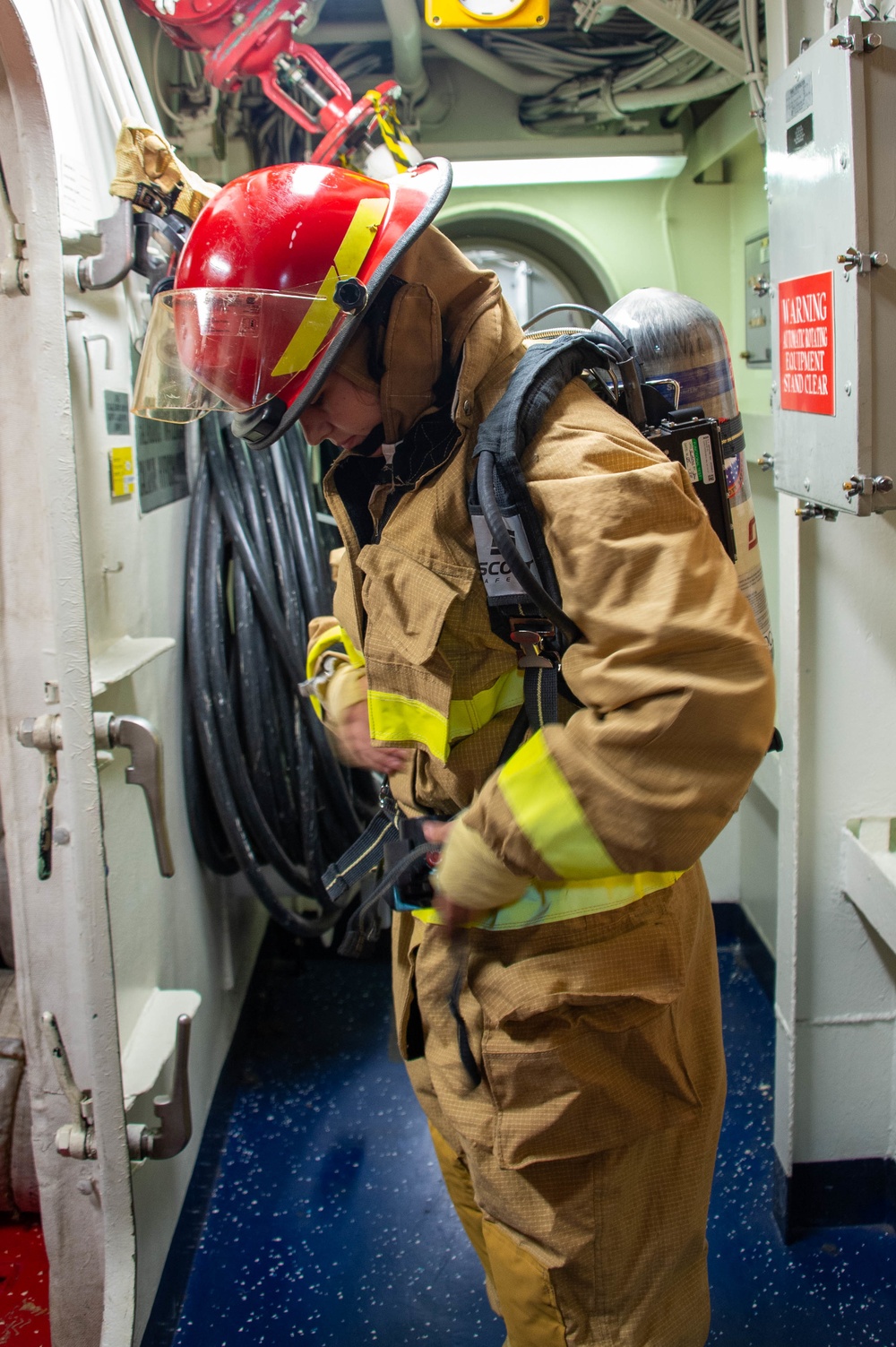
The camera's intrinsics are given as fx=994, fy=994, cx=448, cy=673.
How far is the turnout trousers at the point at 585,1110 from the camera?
1464 mm

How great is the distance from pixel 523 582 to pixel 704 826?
353 millimetres

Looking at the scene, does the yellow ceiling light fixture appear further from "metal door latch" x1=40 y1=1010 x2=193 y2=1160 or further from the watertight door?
"metal door latch" x1=40 y1=1010 x2=193 y2=1160

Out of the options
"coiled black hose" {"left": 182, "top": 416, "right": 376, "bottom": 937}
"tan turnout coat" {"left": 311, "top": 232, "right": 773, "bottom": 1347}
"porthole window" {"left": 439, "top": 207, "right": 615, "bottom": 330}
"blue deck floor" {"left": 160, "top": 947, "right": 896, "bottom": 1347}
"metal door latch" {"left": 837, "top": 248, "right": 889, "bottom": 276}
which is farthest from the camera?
"porthole window" {"left": 439, "top": 207, "right": 615, "bottom": 330}

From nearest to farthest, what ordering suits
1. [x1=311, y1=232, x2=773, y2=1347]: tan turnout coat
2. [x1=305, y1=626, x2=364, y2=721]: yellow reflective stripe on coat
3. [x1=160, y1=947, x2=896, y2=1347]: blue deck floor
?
[x1=311, y1=232, x2=773, y2=1347]: tan turnout coat < [x1=305, y1=626, x2=364, y2=721]: yellow reflective stripe on coat < [x1=160, y1=947, x2=896, y2=1347]: blue deck floor

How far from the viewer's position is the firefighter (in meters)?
1.26

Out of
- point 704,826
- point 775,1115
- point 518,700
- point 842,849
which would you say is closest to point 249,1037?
point 775,1115

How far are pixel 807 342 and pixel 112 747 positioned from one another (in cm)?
156

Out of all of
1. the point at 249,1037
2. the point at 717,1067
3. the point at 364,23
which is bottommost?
the point at 249,1037

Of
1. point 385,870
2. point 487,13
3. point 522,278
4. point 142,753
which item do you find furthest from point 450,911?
point 522,278

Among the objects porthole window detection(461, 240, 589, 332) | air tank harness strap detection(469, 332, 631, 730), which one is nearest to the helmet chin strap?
air tank harness strap detection(469, 332, 631, 730)

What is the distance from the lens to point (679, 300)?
1645 mm

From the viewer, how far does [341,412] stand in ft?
4.93

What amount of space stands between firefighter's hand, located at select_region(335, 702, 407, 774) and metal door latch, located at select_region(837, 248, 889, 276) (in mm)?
1169

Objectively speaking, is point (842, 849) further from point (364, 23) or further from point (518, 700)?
point (364, 23)
